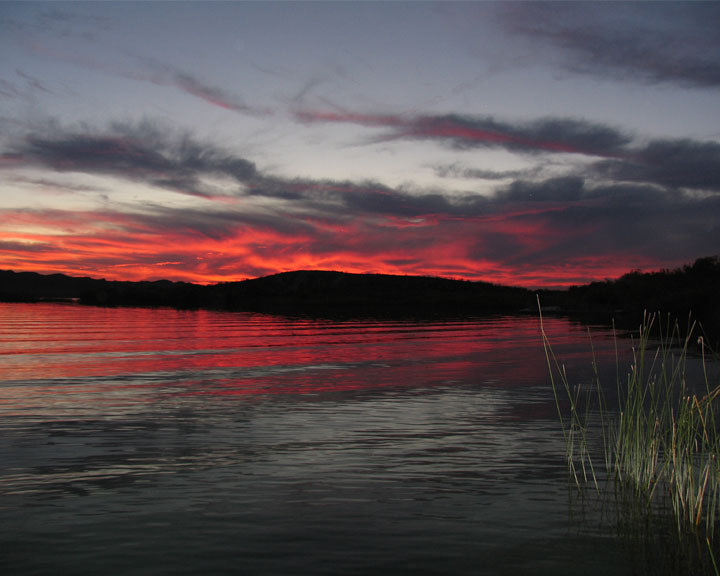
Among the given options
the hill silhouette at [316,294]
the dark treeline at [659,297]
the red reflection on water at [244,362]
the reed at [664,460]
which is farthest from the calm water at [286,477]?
the hill silhouette at [316,294]

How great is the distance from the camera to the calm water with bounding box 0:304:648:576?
785 cm

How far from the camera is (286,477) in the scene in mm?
10922

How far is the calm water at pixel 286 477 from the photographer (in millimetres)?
7852

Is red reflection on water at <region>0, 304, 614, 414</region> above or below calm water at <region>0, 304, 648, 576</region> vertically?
above

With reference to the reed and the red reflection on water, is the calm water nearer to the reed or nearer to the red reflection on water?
the red reflection on water

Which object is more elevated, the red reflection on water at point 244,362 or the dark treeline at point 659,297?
the dark treeline at point 659,297

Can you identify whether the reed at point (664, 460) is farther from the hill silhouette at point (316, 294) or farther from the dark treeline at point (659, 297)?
the hill silhouette at point (316, 294)

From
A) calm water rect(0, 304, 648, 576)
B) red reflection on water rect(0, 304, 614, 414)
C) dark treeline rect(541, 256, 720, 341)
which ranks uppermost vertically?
dark treeline rect(541, 256, 720, 341)

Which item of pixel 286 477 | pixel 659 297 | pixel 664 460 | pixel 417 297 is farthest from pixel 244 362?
pixel 417 297

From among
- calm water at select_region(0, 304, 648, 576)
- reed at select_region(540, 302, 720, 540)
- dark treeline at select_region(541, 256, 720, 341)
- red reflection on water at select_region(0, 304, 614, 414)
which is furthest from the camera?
dark treeline at select_region(541, 256, 720, 341)

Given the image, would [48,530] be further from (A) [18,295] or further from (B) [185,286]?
(A) [18,295]

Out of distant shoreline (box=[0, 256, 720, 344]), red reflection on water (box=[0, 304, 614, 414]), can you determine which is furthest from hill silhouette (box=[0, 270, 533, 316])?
red reflection on water (box=[0, 304, 614, 414])

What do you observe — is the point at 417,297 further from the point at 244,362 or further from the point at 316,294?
the point at 244,362

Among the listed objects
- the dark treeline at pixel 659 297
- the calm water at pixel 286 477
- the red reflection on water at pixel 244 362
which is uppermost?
the dark treeline at pixel 659 297
